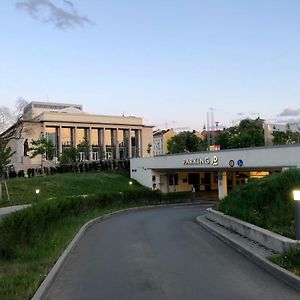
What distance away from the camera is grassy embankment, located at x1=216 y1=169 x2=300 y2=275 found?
38.9 feet

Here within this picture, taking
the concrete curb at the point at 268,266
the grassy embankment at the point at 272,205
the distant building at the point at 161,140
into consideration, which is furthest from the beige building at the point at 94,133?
the concrete curb at the point at 268,266

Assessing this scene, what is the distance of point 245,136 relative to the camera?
8062 cm

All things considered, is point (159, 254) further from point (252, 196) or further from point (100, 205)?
point (100, 205)

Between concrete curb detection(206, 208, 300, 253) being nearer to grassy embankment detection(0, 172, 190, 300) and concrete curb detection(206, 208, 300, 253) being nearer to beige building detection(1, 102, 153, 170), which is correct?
grassy embankment detection(0, 172, 190, 300)

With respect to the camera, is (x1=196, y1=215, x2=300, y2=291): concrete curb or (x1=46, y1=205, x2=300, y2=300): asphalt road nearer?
(x1=46, y1=205, x2=300, y2=300): asphalt road

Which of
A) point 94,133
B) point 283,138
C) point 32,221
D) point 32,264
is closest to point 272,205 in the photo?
point 32,264

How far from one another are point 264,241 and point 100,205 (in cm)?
2146

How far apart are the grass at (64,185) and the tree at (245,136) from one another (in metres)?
24.1

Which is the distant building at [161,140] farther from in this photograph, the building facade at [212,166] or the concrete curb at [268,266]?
the concrete curb at [268,266]

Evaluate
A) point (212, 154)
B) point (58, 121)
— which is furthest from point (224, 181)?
point (58, 121)

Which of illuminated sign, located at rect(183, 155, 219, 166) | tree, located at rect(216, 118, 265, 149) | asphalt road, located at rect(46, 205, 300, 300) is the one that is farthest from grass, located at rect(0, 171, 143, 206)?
asphalt road, located at rect(46, 205, 300, 300)

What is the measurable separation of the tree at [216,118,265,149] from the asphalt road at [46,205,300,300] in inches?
2666

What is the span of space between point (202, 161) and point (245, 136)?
36.2 m

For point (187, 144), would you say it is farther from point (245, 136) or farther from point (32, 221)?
point (32, 221)
